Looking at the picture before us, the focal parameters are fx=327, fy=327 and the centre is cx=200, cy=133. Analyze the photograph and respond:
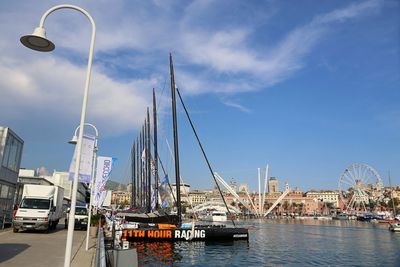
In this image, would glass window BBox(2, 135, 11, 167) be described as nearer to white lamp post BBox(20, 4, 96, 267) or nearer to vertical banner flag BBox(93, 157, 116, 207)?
vertical banner flag BBox(93, 157, 116, 207)

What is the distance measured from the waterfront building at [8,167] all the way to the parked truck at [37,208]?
9.97 feet

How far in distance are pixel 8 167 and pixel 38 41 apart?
2599 centimetres

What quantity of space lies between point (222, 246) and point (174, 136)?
444 inches

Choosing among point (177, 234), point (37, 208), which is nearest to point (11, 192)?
point (37, 208)

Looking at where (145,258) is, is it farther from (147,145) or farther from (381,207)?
(381,207)

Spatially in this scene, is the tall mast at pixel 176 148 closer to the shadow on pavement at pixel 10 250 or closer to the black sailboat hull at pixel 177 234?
the black sailboat hull at pixel 177 234

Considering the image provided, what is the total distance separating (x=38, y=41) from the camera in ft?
21.7

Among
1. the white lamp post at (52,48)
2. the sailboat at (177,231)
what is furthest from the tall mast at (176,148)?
the white lamp post at (52,48)

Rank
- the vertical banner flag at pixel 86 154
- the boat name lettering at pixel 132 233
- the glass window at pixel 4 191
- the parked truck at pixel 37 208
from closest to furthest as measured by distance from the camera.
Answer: the vertical banner flag at pixel 86 154
the parked truck at pixel 37 208
the glass window at pixel 4 191
the boat name lettering at pixel 132 233

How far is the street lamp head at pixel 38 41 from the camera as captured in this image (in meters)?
6.47

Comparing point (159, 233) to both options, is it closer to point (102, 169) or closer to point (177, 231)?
point (177, 231)

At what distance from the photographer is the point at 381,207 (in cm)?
18438

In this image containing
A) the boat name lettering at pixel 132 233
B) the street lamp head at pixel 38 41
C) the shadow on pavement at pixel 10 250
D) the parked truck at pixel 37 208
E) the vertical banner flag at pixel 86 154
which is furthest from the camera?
the boat name lettering at pixel 132 233

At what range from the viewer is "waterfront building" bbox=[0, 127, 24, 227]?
2675cm
